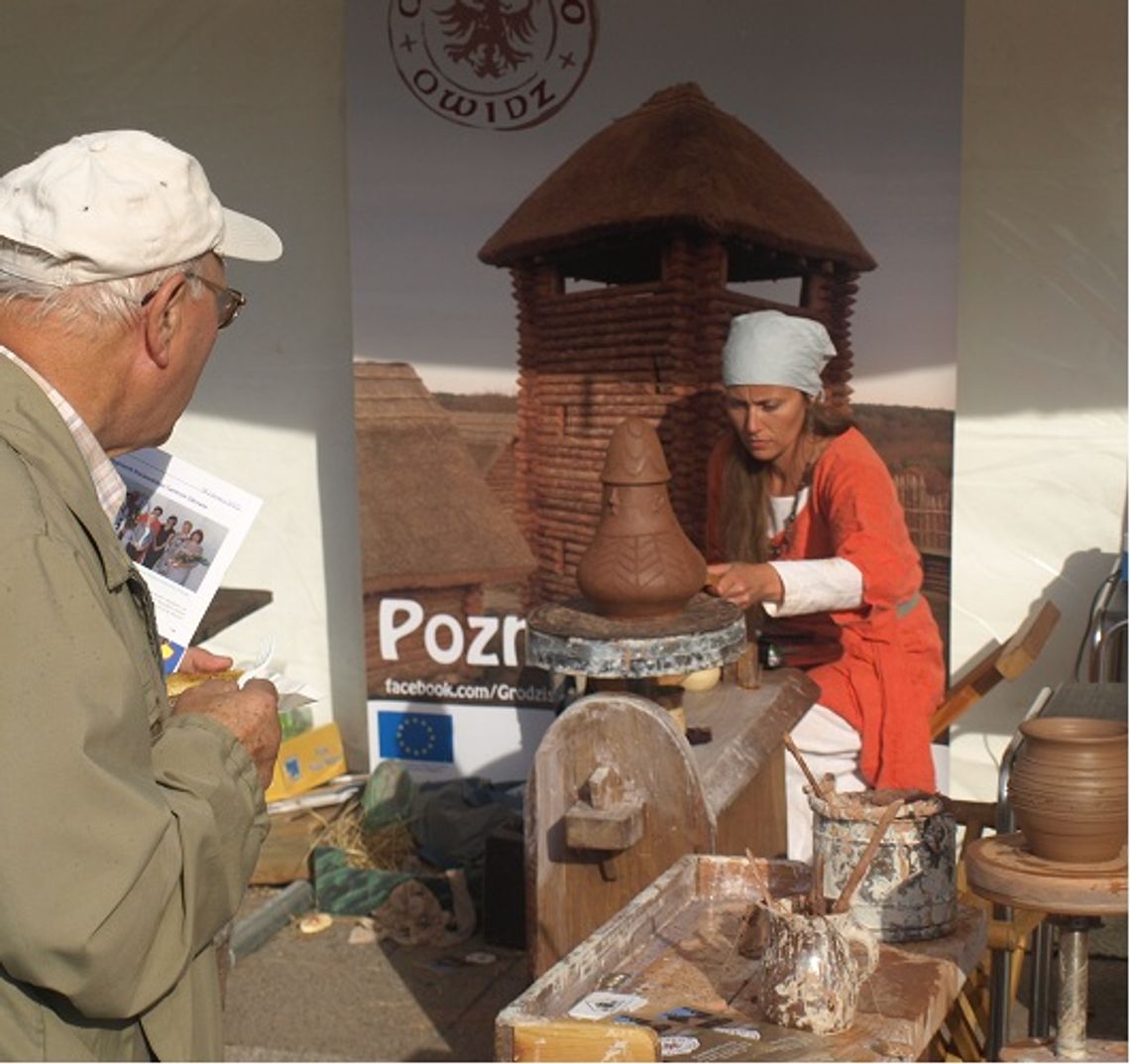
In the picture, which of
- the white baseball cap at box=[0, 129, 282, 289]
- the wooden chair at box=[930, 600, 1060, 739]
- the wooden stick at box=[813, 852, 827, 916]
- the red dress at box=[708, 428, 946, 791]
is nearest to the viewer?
the white baseball cap at box=[0, 129, 282, 289]

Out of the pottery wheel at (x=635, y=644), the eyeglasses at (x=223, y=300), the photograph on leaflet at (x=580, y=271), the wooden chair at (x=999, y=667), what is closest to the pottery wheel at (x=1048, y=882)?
the pottery wheel at (x=635, y=644)

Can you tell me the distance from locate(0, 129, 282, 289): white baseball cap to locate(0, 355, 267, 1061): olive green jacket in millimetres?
146

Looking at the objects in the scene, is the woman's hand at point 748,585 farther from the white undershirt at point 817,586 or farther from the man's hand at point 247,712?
the man's hand at point 247,712

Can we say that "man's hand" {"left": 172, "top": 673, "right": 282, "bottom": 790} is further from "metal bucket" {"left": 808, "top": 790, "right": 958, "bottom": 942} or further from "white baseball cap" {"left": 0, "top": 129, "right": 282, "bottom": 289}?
"metal bucket" {"left": 808, "top": 790, "right": 958, "bottom": 942}

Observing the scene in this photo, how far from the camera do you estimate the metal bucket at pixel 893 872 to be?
8.93 feet

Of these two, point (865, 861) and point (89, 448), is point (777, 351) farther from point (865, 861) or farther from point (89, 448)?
point (89, 448)

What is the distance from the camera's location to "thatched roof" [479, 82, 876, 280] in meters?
4.92

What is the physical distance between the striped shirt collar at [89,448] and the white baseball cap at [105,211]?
4.3 inches

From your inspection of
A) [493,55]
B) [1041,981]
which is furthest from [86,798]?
[493,55]

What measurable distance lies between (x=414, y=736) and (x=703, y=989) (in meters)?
3.09

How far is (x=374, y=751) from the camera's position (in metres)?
5.61

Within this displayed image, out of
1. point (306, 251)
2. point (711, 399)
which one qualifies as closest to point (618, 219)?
point (711, 399)

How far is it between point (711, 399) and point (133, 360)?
324 centimetres

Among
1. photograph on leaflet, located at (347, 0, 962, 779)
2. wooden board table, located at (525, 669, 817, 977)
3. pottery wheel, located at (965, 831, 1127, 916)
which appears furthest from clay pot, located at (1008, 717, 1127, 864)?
photograph on leaflet, located at (347, 0, 962, 779)
